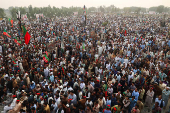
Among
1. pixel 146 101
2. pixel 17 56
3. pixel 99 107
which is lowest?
pixel 146 101

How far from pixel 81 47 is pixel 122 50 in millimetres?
3537

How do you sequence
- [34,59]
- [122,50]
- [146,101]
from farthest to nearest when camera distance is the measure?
[122,50] < [34,59] < [146,101]

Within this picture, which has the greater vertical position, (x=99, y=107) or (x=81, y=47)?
(x=81, y=47)

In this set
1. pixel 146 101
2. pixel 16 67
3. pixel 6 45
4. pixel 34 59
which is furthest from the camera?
pixel 6 45

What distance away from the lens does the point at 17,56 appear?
931 centimetres

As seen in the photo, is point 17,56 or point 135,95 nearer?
point 135,95

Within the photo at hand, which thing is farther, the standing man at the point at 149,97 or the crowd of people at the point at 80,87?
the standing man at the point at 149,97

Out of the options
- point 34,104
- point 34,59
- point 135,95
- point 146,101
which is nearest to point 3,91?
point 34,104

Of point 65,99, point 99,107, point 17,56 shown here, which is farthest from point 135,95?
point 17,56

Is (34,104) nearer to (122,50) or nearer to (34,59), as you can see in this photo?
(34,59)

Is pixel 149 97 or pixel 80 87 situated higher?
pixel 80 87

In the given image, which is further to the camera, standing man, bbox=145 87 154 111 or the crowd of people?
standing man, bbox=145 87 154 111

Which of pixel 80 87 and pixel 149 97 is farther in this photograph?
pixel 80 87

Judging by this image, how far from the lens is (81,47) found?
37.9 feet
